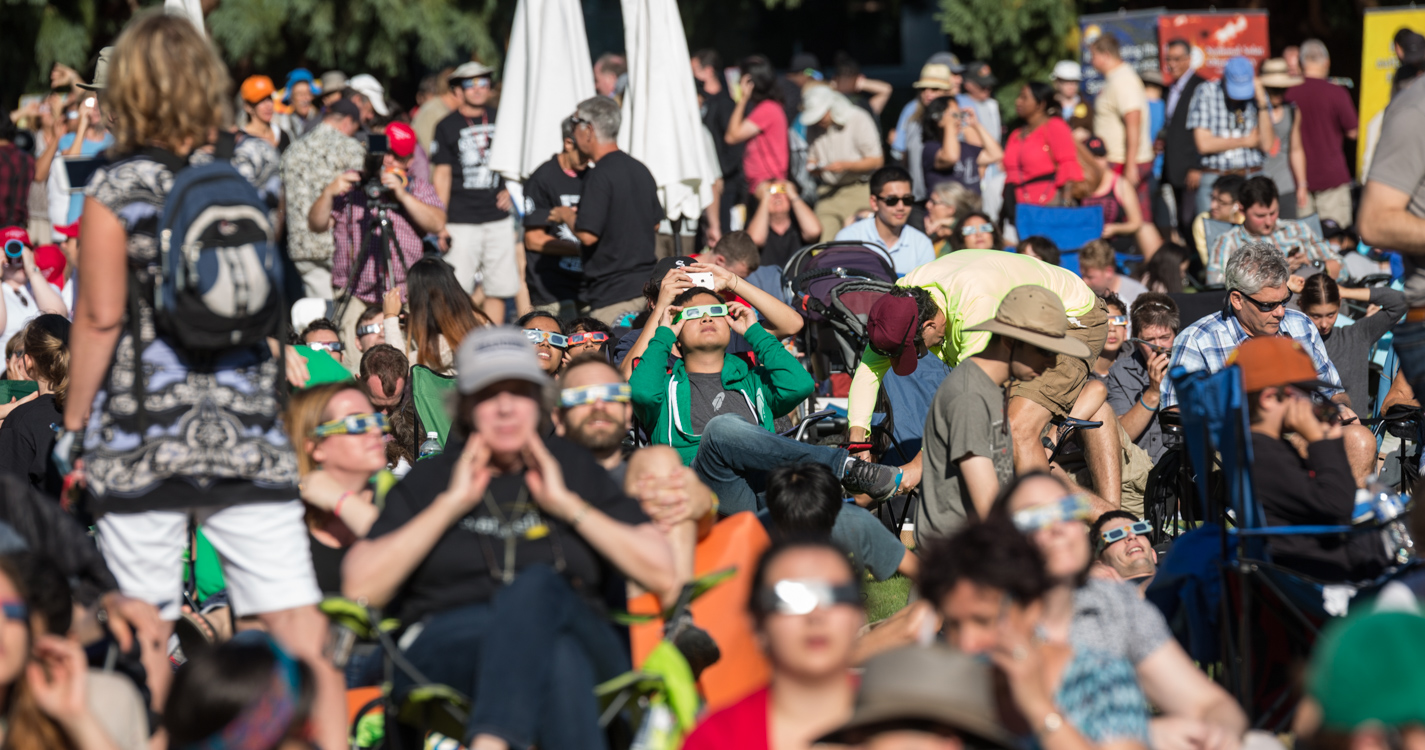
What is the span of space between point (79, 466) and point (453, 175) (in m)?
7.31

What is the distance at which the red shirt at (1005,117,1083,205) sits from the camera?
37.4 ft

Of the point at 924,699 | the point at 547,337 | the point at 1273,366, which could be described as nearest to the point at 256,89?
the point at 547,337

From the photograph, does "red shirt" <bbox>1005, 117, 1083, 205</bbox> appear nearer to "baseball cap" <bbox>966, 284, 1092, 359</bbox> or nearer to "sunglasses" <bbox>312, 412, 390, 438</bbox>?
"baseball cap" <bbox>966, 284, 1092, 359</bbox>

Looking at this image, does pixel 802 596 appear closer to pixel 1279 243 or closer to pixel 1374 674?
pixel 1374 674

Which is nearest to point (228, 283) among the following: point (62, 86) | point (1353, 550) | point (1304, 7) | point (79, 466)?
point (79, 466)

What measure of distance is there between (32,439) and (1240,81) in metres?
9.68

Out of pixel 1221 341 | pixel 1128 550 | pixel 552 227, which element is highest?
pixel 552 227

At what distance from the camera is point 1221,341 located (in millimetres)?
6898

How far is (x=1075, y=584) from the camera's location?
360 cm

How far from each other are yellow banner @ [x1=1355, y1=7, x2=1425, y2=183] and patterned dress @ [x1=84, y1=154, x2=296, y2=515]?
12601 mm

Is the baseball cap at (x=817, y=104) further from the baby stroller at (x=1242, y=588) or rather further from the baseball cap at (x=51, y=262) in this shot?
the baby stroller at (x=1242, y=588)

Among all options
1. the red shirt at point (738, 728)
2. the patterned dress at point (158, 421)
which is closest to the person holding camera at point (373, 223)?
the patterned dress at point (158, 421)

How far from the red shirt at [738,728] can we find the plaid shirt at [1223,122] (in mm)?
10120

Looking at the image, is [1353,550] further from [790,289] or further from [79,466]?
[790,289]
